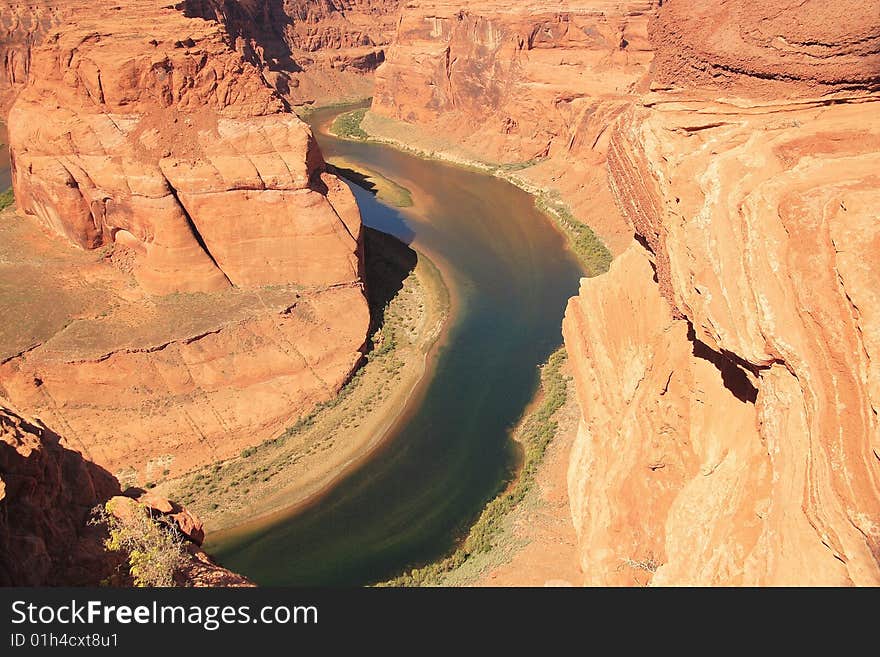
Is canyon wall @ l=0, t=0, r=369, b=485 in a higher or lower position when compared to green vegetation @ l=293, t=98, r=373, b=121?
lower

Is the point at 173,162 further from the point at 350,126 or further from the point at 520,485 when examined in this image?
the point at 350,126

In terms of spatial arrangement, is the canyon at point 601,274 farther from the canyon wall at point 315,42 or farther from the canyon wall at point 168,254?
the canyon wall at point 315,42

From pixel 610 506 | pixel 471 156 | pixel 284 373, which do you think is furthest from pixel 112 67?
pixel 471 156

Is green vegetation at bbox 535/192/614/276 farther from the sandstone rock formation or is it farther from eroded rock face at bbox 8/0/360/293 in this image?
the sandstone rock formation

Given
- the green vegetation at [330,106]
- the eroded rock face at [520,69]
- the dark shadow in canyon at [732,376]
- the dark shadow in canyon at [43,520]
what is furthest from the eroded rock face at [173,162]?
the green vegetation at [330,106]

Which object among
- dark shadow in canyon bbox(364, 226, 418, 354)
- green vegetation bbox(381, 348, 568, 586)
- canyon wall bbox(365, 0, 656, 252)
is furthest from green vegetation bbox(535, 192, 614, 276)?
green vegetation bbox(381, 348, 568, 586)

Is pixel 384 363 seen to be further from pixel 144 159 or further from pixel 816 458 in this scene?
pixel 816 458

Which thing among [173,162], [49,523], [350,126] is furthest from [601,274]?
[350,126]
